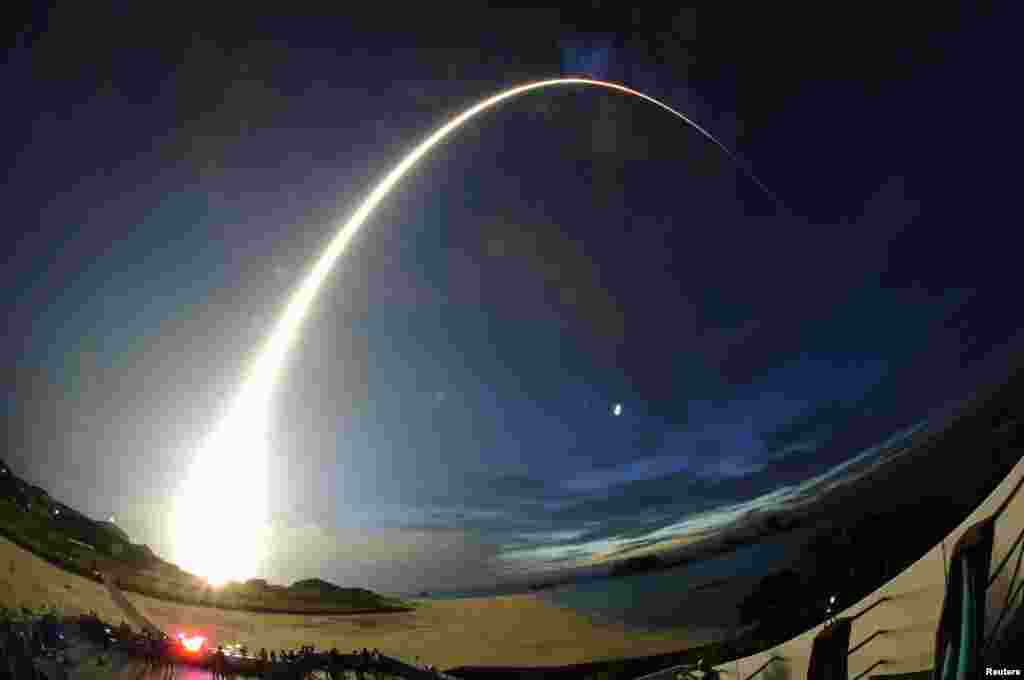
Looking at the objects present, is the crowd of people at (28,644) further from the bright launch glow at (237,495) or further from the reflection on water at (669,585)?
the reflection on water at (669,585)

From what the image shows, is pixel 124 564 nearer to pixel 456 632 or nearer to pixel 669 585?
pixel 456 632

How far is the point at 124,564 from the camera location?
1.47 m

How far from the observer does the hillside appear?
1394 millimetres

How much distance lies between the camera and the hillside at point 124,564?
139cm

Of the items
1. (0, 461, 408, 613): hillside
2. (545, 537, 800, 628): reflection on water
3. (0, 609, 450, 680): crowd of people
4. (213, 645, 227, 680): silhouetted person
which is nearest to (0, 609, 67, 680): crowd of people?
(0, 609, 450, 680): crowd of people

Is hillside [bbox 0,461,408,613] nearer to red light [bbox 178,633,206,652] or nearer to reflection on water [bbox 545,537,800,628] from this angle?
red light [bbox 178,633,206,652]

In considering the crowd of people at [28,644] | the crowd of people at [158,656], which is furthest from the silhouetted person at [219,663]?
the crowd of people at [28,644]

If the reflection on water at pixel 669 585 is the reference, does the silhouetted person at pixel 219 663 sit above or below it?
below

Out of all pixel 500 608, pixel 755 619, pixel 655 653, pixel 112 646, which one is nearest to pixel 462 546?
pixel 500 608

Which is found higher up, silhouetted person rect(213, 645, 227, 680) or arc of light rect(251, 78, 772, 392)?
arc of light rect(251, 78, 772, 392)

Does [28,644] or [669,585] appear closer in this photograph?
[669,585]

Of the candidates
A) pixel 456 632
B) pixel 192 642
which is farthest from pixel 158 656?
pixel 456 632

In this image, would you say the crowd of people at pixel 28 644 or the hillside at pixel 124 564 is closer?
the hillside at pixel 124 564

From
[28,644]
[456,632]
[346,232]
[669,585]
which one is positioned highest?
[346,232]
